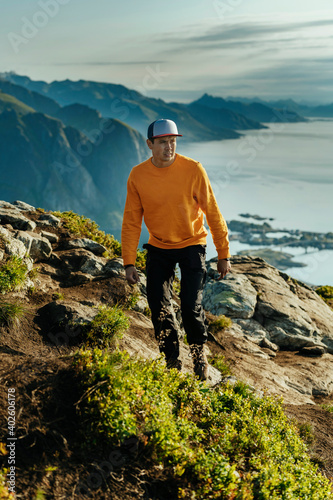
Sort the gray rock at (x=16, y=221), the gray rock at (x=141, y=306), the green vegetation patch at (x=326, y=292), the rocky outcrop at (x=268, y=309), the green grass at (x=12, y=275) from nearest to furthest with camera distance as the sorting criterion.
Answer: the green grass at (x=12, y=275), the gray rock at (x=141, y=306), the gray rock at (x=16, y=221), the rocky outcrop at (x=268, y=309), the green vegetation patch at (x=326, y=292)

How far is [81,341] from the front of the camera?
20.4ft

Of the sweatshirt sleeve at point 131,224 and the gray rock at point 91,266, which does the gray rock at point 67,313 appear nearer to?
the sweatshirt sleeve at point 131,224

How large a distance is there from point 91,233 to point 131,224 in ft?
18.2

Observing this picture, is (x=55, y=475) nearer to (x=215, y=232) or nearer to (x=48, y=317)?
(x=48, y=317)

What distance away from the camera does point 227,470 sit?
4.30 metres

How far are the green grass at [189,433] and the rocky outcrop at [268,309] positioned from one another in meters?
6.28

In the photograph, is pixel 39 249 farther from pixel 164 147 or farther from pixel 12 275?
pixel 164 147

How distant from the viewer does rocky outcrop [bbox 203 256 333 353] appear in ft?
39.9

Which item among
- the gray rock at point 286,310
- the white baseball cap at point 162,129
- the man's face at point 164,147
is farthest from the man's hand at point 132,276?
the gray rock at point 286,310

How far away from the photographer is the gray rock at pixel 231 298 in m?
12.2

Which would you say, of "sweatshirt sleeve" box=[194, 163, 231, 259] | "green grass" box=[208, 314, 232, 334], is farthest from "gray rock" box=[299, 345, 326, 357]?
"sweatshirt sleeve" box=[194, 163, 231, 259]

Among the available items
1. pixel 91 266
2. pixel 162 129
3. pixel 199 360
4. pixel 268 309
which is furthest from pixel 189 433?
pixel 268 309

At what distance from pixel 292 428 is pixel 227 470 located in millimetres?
2390

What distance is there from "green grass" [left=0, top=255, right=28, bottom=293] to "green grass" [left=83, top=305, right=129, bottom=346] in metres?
1.53
